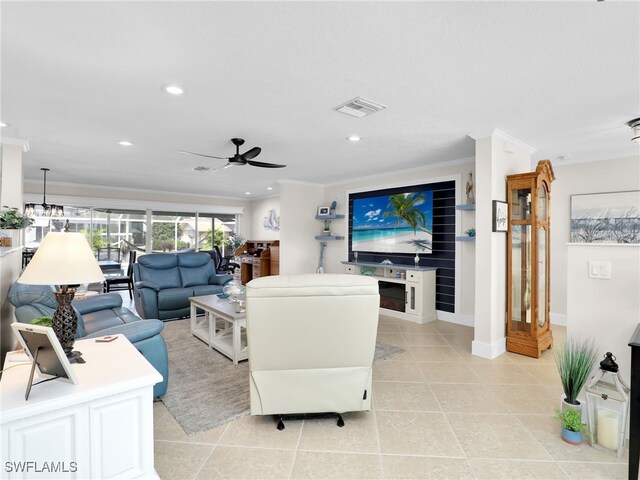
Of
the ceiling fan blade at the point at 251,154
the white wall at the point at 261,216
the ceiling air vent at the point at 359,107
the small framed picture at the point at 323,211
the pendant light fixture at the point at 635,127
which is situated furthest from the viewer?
the white wall at the point at 261,216

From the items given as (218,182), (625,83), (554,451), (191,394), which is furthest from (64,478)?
(218,182)

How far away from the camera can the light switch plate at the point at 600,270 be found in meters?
2.20

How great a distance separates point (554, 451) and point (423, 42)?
2.59 metres

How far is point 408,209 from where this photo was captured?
5.60 meters

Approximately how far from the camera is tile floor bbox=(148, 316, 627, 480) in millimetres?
1854

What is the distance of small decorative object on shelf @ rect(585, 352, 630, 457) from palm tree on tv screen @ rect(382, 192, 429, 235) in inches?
→ 138

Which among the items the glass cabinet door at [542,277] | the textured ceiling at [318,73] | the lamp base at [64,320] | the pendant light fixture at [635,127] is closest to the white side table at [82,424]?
the lamp base at [64,320]

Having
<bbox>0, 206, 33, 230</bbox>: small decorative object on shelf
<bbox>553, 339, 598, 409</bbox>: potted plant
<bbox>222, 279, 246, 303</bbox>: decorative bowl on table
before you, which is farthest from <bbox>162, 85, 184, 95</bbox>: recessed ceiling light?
<bbox>553, 339, 598, 409</bbox>: potted plant

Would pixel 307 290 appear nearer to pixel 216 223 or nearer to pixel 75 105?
pixel 75 105

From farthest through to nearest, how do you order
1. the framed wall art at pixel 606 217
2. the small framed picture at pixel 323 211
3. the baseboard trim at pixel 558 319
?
1. the small framed picture at pixel 323 211
2. the baseboard trim at pixel 558 319
3. the framed wall art at pixel 606 217

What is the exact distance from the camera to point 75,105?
9.51 feet

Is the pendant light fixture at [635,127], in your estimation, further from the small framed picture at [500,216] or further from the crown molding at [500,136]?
the small framed picture at [500,216]

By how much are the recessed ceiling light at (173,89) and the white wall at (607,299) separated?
3133 mm

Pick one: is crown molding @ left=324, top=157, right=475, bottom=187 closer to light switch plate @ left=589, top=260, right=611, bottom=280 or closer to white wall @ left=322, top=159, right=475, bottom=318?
white wall @ left=322, top=159, right=475, bottom=318
